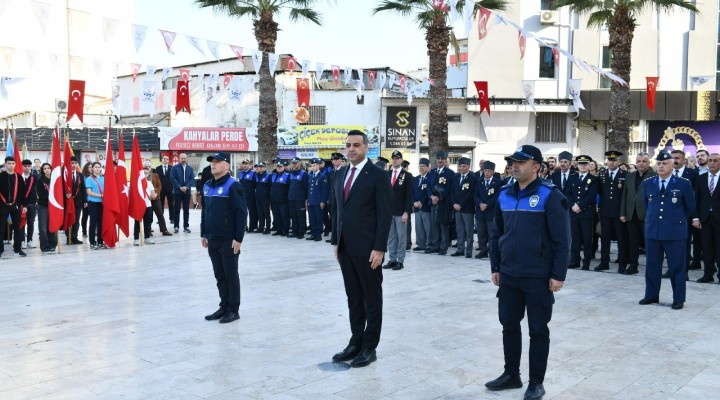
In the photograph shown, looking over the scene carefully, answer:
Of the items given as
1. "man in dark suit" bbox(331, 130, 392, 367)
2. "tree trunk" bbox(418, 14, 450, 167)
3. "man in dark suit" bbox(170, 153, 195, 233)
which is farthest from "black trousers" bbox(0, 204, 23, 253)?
"tree trunk" bbox(418, 14, 450, 167)

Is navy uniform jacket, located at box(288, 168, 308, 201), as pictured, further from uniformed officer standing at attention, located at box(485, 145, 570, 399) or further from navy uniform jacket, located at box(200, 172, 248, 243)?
uniformed officer standing at attention, located at box(485, 145, 570, 399)

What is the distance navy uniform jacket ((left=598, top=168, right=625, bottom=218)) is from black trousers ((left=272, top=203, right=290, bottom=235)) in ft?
26.7

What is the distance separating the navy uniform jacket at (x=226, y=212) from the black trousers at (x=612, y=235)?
6668 millimetres

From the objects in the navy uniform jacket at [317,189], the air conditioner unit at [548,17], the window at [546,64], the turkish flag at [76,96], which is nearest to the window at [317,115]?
the window at [546,64]

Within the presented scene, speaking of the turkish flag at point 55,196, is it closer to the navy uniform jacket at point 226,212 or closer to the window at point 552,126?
the navy uniform jacket at point 226,212

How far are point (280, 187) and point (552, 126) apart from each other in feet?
60.5

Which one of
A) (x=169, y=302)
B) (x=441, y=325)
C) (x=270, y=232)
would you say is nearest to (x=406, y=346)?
(x=441, y=325)

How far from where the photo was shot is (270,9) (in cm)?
2103

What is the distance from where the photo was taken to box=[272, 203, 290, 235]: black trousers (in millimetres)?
16906

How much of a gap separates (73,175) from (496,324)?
429 inches

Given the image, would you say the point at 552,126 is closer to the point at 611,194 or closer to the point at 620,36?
the point at 620,36

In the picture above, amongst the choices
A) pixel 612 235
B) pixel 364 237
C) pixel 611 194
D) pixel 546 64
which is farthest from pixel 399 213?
pixel 546 64

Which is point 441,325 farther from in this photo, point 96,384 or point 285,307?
point 96,384

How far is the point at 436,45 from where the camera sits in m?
21.5
